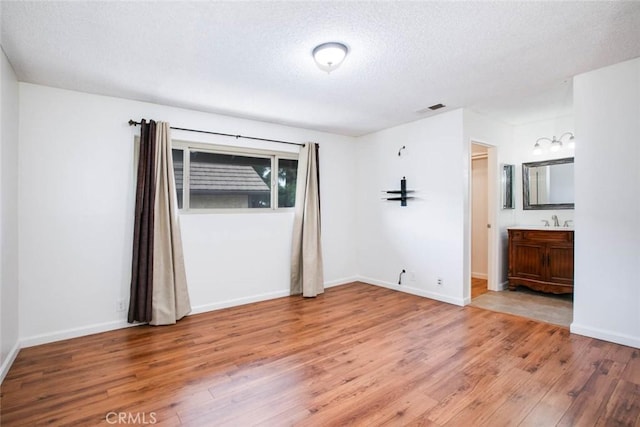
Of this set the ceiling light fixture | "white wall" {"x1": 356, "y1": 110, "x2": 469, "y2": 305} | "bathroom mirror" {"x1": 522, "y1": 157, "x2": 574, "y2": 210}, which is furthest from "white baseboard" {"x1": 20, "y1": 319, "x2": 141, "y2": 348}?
"bathroom mirror" {"x1": 522, "y1": 157, "x2": 574, "y2": 210}

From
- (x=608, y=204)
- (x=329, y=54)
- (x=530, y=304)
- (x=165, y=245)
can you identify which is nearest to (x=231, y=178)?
(x=165, y=245)

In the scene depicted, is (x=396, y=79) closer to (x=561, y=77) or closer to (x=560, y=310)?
(x=561, y=77)

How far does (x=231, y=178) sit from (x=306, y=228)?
1256 millimetres

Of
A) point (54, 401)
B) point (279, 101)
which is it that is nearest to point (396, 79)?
point (279, 101)

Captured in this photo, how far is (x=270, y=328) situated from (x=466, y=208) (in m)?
2.78

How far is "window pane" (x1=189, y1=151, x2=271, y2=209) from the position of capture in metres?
3.88

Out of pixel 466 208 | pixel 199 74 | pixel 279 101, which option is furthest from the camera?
pixel 466 208

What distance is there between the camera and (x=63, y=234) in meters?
3.06

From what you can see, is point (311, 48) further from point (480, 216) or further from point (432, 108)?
point (480, 216)

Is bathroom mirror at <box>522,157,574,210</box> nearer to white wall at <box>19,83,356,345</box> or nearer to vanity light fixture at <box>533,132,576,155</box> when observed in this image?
vanity light fixture at <box>533,132,576,155</box>

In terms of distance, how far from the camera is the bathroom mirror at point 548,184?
14.7 feet

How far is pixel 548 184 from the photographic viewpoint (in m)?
4.65

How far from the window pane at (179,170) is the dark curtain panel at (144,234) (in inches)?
15.2

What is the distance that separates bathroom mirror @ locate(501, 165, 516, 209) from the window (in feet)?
10.2
